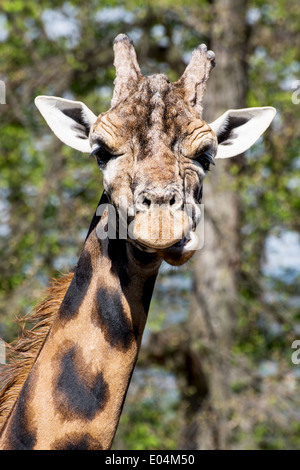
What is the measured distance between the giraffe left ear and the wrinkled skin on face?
0.62 metres

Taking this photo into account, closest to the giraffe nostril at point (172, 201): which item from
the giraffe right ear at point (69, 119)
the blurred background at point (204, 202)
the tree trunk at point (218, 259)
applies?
the giraffe right ear at point (69, 119)

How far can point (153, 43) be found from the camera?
16.0 meters

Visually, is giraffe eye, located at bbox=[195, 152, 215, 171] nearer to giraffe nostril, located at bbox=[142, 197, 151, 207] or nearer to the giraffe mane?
giraffe nostril, located at bbox=[142, 197, 151, 207]

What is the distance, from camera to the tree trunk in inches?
557

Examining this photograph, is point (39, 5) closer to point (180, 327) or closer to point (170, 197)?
point (180, 327)

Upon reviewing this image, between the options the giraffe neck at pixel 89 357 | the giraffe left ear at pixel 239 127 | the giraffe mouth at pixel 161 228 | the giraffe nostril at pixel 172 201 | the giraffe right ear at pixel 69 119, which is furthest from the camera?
the giraffe left ear at pixel 239 127

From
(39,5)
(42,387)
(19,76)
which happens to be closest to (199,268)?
(19,76)

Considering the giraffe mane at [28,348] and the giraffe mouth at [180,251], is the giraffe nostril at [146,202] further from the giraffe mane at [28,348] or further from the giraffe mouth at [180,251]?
the giraffe mane at [28,348]

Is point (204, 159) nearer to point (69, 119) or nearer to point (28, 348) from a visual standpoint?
point (69, 119)

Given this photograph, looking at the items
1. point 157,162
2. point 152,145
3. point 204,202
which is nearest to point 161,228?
point 157,162

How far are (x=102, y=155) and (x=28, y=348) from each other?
5.08 ft

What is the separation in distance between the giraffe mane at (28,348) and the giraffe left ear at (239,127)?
1629mm

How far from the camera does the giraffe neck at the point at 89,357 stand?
13.9 ft
